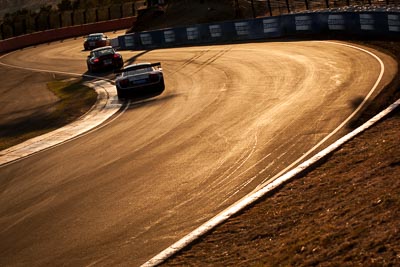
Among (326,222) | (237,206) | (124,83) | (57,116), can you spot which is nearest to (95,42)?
(124,83)

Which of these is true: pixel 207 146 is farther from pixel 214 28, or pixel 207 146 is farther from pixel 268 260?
pixel 214 28

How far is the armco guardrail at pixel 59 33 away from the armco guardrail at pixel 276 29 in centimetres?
1886

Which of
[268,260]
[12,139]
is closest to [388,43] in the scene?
[12,139]

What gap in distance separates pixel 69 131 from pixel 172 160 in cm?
745

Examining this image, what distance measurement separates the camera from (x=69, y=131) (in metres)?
22.1

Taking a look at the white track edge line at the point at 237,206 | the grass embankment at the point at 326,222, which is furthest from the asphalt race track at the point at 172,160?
the grass embankment at the point at 326,222

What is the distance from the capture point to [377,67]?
23.2 metres

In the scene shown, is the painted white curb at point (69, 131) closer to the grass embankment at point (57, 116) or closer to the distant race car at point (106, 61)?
the grass embankment at point (57, 116)

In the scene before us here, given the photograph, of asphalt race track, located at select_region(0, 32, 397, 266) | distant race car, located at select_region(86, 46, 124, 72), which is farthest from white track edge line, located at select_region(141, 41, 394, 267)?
distant race car, located at select_region(86, 46, 124, 72)

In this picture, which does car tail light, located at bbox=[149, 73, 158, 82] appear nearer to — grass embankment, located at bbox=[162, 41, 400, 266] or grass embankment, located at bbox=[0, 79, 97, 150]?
grass embankment, located at bbox=[0, 79, 97, 150]

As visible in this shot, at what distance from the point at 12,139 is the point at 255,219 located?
13.9m

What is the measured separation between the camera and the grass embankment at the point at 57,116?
22966 millimetres

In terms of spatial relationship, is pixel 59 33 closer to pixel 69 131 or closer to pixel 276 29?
pixel 276 29

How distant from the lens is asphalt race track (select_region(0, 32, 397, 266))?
1135 centimetres
